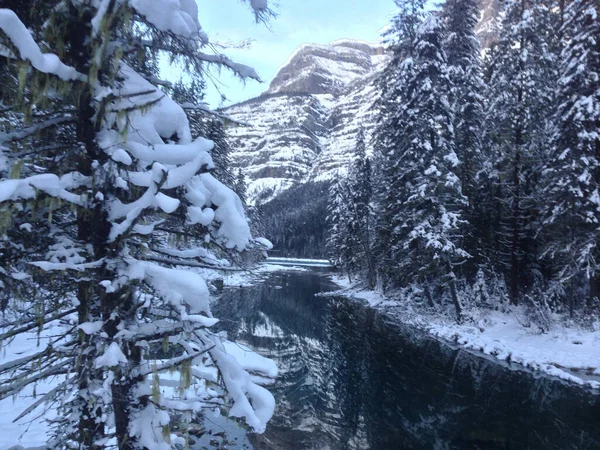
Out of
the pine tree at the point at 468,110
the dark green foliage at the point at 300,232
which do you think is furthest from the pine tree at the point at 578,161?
the dark green foliage at the point at 300,232

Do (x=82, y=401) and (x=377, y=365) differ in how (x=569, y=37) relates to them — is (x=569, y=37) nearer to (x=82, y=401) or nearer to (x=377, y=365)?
(x=377, y=365)

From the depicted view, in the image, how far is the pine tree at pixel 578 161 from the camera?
627 inches

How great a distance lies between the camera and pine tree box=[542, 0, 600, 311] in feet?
52.2

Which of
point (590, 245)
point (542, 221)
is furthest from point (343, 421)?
point (542, 221)

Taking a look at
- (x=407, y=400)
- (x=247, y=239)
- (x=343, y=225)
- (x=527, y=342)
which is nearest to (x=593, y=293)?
(x=527, y=342)

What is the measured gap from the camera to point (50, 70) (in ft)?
8.87

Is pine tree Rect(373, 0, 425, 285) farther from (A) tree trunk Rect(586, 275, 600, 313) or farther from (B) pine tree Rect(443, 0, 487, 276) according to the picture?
(A) tree trunk Rect(586, 275, 600, 313)

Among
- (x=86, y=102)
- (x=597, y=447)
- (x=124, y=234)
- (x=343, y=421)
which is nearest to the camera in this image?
(x=124, y=234)

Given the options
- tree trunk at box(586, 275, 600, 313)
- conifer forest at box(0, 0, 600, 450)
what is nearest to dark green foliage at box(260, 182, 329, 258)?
conifer forest at box(0, 0, 600, 450)

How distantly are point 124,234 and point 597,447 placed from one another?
38.7 ft

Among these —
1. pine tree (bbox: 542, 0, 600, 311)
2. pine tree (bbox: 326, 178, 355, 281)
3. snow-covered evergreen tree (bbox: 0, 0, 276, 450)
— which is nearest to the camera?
snow-covered evergreen tree (bbox: 0, 0, 276, 450)

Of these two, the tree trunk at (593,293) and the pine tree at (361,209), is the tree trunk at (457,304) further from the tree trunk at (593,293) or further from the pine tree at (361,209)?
the pine tree at (361,209)

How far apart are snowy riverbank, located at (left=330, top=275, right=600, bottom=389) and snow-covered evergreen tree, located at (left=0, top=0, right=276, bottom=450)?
→ 14.7m

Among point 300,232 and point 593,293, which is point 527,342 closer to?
point 593,293
